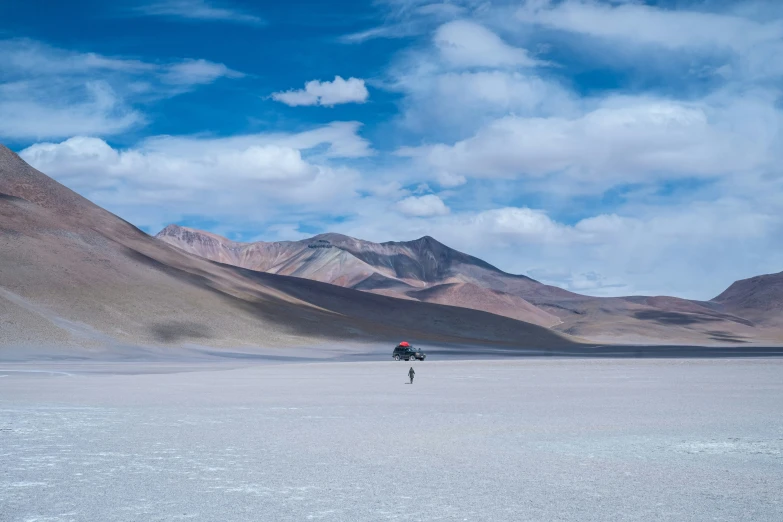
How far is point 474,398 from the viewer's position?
84.1ft

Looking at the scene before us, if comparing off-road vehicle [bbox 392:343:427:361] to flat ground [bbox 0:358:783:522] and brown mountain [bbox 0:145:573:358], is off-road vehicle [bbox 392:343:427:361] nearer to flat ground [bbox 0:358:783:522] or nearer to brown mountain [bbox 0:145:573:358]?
brown mountain [bbox 0:145:573:358]

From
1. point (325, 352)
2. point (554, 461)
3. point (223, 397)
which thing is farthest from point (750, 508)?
point (325, 352)

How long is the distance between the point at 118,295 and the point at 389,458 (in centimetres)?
8230

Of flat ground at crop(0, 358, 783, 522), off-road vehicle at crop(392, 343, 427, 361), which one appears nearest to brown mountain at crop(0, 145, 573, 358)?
off-road vehicle at crop(392, 343, 427, 361)

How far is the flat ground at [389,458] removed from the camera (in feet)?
31.7

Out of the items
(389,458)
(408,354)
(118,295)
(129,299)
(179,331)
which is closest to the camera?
(389,458)

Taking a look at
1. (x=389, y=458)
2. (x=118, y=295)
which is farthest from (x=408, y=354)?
(x=389, y=458)

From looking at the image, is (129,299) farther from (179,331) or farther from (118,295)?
(179,331)

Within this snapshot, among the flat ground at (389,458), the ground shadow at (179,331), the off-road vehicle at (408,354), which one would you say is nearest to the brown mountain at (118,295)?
the ground shadow at (179,331)

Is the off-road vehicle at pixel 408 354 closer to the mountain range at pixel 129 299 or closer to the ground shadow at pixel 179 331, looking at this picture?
the mountain range at pixel 129 299

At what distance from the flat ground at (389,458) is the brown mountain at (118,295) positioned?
168ft

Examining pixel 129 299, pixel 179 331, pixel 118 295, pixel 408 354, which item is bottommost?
pixel 408 354

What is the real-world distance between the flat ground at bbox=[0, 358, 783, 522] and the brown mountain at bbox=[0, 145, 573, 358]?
51189 millimetres

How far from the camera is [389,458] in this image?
43.4 feet
